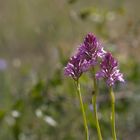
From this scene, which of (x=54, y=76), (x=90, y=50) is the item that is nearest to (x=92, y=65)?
(x=90, y=50)

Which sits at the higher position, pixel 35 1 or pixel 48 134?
pixel 35 1

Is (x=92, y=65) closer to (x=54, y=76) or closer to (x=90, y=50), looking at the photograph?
(x=90, y=50)

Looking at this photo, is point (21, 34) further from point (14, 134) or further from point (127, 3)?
point (14, 134)

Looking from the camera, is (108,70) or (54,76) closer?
(108,70)

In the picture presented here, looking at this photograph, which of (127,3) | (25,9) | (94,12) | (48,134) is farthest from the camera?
(127,3)

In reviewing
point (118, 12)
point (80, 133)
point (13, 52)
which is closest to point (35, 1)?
point (13, 52)

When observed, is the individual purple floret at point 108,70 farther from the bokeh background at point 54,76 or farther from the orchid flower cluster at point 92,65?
the bokeh background at point 54,76

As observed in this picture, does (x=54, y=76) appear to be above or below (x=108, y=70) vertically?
above
